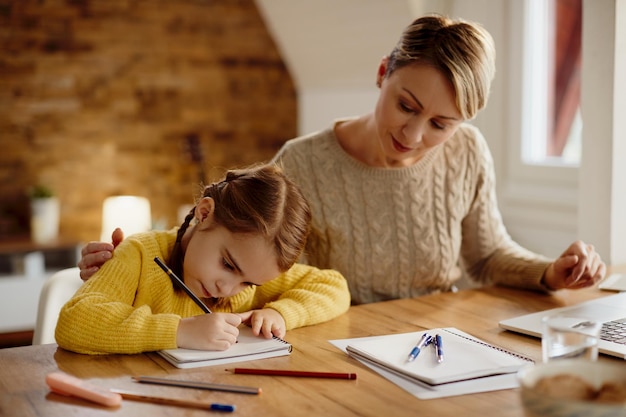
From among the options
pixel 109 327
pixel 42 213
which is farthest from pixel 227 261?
pixel 42 213

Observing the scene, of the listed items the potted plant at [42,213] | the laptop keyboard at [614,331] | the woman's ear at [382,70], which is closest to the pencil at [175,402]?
the laptop keyboard at [614,331]

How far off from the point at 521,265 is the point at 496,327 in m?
0.38

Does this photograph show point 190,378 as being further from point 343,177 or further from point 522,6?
point 522,6

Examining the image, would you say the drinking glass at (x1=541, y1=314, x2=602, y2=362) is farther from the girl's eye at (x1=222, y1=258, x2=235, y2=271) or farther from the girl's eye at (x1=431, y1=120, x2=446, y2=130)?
the girl's eye at (x1=431, y1=120, x2=446, y2=130)

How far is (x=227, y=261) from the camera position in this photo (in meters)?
1.34

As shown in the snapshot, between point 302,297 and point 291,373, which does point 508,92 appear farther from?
point 291,373

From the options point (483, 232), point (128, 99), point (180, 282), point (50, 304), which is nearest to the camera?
point (180, 282)

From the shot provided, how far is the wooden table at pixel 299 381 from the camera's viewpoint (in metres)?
1.02

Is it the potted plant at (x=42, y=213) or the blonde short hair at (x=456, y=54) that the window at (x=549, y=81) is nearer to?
the blonde short hair at (x=456, y=54)

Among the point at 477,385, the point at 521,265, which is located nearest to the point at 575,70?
the point at 521,265

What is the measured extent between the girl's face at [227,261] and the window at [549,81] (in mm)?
1528

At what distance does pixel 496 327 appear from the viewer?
1.43 m

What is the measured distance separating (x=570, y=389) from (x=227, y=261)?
650 millimetres

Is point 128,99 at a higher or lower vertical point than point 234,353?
higher
